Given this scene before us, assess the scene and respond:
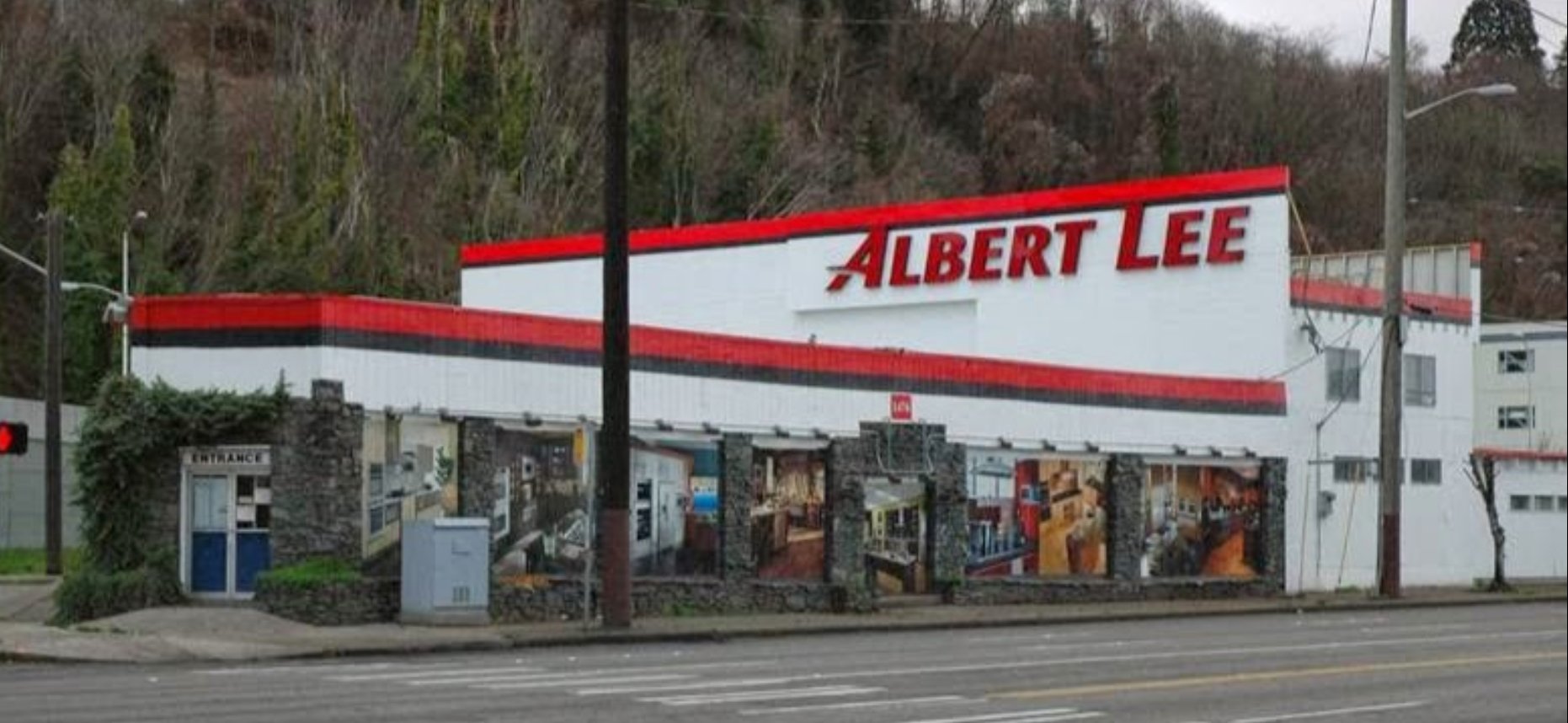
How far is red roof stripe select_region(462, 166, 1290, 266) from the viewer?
50.2m

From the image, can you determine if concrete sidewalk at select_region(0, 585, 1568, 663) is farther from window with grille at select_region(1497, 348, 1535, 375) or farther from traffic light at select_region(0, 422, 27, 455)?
window with grille at select_region(1497, 348, 1535, 375)

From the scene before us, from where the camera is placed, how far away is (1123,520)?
151ft

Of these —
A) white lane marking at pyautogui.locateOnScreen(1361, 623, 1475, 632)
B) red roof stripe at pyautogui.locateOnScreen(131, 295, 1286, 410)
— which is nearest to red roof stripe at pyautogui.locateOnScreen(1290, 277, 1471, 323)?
red roof stripe at pyautogui.locateOnScreen(131, 295, 1286, 410)

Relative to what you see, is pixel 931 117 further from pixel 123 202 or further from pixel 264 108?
pixel 123 202

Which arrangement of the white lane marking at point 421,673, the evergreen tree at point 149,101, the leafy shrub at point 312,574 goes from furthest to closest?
the evergreen tree at point 149,101, the leafy shrub at point 312,574, the white lane marking at point 421,673

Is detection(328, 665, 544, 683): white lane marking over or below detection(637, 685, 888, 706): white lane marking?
below

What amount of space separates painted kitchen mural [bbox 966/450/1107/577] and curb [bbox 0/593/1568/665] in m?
1.86

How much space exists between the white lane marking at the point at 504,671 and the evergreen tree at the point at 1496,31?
18.6 m

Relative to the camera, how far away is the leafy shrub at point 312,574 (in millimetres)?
30359

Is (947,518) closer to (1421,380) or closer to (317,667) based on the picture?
(1421,380)

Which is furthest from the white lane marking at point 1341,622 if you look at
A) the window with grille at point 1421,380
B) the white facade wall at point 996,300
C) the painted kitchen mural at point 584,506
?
the window with grille at point 1421,380

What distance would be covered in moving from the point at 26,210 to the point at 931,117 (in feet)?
104

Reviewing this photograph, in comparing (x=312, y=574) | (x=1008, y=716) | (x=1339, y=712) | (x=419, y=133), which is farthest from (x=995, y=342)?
(x=1008, y=716)

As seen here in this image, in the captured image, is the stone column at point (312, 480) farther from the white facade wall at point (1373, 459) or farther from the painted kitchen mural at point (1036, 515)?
the white facade wall at point (1373, 459)
